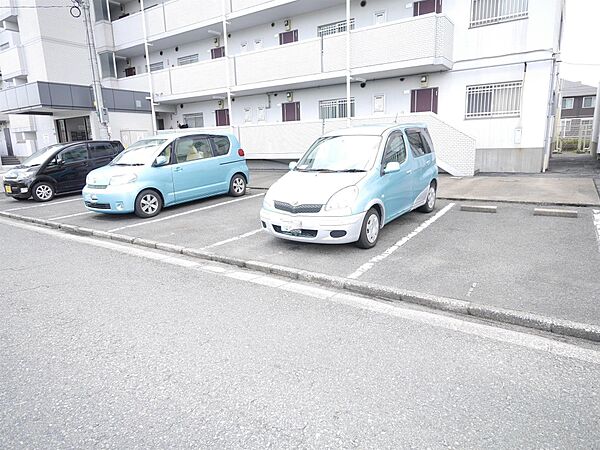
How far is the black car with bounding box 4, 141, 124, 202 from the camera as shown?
11.0 metres

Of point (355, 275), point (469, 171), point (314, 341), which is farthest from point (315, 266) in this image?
point (469, 171)

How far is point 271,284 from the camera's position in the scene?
4691 millimetres

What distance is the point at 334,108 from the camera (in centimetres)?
1595

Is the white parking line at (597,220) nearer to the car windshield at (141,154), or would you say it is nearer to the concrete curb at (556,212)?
the concrete curb at (556,212)

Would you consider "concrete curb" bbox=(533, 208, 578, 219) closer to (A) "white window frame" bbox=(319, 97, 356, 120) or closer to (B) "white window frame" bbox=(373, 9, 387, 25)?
(A) "white window frame" bbox=(319, 97, 356, 120)

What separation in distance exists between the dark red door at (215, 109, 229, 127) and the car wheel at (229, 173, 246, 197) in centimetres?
980

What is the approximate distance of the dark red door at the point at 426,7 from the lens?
13234mm

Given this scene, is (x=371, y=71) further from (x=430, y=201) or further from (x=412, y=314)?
(x=412, y=314)

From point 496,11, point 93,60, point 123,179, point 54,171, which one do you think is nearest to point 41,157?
point 54,171

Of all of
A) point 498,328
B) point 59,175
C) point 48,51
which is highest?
point 48,51

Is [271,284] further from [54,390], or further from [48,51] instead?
[48,51]

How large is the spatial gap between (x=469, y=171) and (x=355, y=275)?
8853 millimetres

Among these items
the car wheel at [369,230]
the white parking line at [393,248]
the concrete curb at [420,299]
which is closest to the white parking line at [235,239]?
the concrete curb at [420,299]

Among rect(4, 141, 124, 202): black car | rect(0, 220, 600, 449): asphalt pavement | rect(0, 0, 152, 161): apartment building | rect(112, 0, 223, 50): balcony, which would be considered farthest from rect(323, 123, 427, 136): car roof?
rect(0, 0, 152, 161): apartment building
